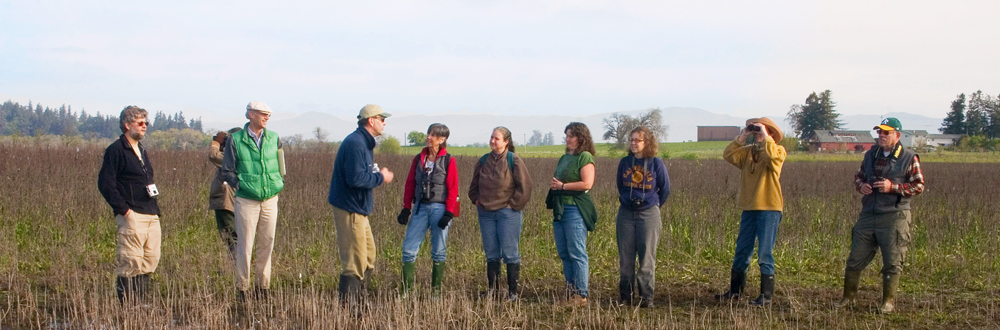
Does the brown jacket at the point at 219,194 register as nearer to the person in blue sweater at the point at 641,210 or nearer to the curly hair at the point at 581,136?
the curly hair at the point at 581,136

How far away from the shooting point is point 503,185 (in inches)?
212

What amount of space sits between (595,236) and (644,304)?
288 centimetres

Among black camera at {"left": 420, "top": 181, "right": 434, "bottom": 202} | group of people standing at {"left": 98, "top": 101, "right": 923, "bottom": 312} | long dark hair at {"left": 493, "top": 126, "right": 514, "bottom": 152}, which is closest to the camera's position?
group of people standing at {"left": 98, "top": 101, "right": 923, "bottom": 312}

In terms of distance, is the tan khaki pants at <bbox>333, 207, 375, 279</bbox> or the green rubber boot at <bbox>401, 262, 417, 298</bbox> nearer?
the tan khaki pants at <bbox>333, 207, 375, 279</bbox>

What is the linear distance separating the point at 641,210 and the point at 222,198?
394 cm

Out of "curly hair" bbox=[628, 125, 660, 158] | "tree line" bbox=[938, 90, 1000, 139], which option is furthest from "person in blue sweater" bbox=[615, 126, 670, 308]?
"tree line" bbox=[938, 90, 1000, 139]

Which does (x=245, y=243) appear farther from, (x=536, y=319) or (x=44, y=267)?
(x=44, y=267)

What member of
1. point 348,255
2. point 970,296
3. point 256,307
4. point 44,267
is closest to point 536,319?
point 348,255

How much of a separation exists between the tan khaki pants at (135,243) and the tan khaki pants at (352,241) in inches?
52.6

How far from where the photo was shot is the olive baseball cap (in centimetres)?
504

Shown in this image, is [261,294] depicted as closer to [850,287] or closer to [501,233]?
[501,233]

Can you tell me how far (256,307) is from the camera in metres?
5.05

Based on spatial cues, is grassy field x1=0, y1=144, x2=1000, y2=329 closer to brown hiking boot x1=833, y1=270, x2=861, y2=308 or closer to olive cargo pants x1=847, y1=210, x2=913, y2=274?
brown hiking boot x1=833, y1=270, x2=861, y2=308

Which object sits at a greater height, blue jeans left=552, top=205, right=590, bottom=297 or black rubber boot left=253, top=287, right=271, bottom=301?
blue jeans left=552, top=205, right=590, bottom=297
